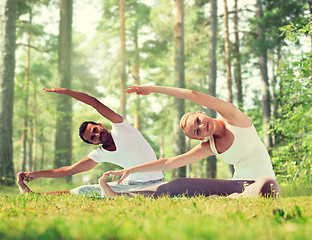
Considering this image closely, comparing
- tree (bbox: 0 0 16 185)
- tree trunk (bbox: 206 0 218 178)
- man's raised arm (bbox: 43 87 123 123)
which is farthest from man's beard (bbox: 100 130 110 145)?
tree trunk (bbox: 206 0 218 178)

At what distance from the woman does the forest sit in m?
4.35

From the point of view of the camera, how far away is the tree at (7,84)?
1107cm

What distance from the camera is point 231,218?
2955mm

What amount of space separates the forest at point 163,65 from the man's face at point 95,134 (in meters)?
5.36

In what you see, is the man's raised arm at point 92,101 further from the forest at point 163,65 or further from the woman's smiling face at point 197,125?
the forest at point 163,65

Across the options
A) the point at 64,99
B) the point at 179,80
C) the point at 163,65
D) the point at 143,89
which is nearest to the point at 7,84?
the point at 64,99

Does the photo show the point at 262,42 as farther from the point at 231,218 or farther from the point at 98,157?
the point at 231,218

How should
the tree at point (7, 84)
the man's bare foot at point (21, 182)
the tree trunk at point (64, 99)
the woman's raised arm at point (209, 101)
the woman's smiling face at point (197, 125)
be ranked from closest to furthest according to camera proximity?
the woman's raised arm at point (209, 101), the woman's smiling face at point (197, 125), the man's bare foot at point (21, 182), the tree at point (7, 84), the tree trunk at point (64, 99)

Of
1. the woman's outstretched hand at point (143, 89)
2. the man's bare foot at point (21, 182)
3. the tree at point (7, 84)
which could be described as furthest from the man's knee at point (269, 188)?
the tree at point (7, 84)

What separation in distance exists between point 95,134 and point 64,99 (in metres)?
10.1

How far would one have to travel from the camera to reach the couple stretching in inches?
179

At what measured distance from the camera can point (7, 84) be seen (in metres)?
11.4

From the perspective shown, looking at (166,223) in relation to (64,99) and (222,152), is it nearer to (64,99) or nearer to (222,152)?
(222,152)

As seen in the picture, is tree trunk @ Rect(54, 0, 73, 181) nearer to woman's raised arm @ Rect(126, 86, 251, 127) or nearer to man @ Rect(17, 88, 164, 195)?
man @ Rect(17, 88, 164, 195)
